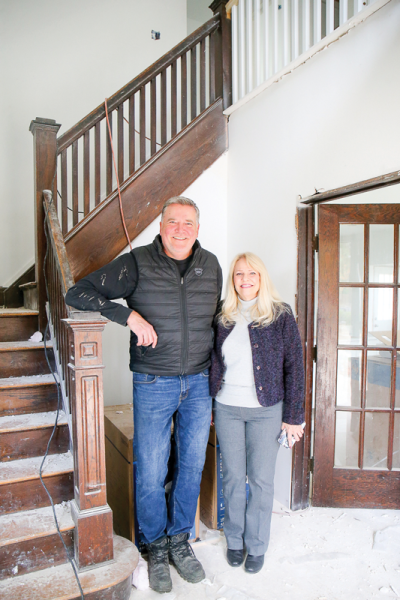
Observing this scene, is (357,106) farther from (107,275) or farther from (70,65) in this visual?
(70,65)

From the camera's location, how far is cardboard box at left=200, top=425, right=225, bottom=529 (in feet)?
7.43

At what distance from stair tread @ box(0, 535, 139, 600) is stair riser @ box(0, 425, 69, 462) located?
50 cm

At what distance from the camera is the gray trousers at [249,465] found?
188 centimetres

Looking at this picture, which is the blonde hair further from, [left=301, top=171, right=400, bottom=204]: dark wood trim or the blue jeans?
[left=301, top=171, right=400, bottom=204]: dark wood trim

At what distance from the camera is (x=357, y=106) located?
2084 mm

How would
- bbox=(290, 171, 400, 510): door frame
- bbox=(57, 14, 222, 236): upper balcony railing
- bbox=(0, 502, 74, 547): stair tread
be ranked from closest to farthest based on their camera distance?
1. bbox=(0, 502, 74, 547): stair tread
2. bbox=(290, 171, 400, 510): door frame
3. bbox=(57, 14, 222, 236): upper balcony railing

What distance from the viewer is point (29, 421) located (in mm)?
2012

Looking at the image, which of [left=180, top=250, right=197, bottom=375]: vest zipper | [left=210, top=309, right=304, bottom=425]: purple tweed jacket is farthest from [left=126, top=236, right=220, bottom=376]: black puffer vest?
[left=210, top=309, right=304, bottom=425]: purple tweed jacket

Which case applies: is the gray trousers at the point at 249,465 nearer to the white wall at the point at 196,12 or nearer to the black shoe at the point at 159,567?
the black shoe at the point at 159,567

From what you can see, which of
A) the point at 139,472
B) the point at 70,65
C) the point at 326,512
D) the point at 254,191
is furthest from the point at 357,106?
the point at 70,65

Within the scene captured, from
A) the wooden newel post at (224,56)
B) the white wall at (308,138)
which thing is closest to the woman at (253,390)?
the white wall at (308,138)

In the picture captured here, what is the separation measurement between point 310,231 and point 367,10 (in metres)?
1.13

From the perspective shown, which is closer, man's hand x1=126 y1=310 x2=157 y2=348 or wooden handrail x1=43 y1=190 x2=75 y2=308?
man's hand x1=126 y1=310 x2=157 y2=348

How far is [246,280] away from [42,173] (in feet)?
4.97
